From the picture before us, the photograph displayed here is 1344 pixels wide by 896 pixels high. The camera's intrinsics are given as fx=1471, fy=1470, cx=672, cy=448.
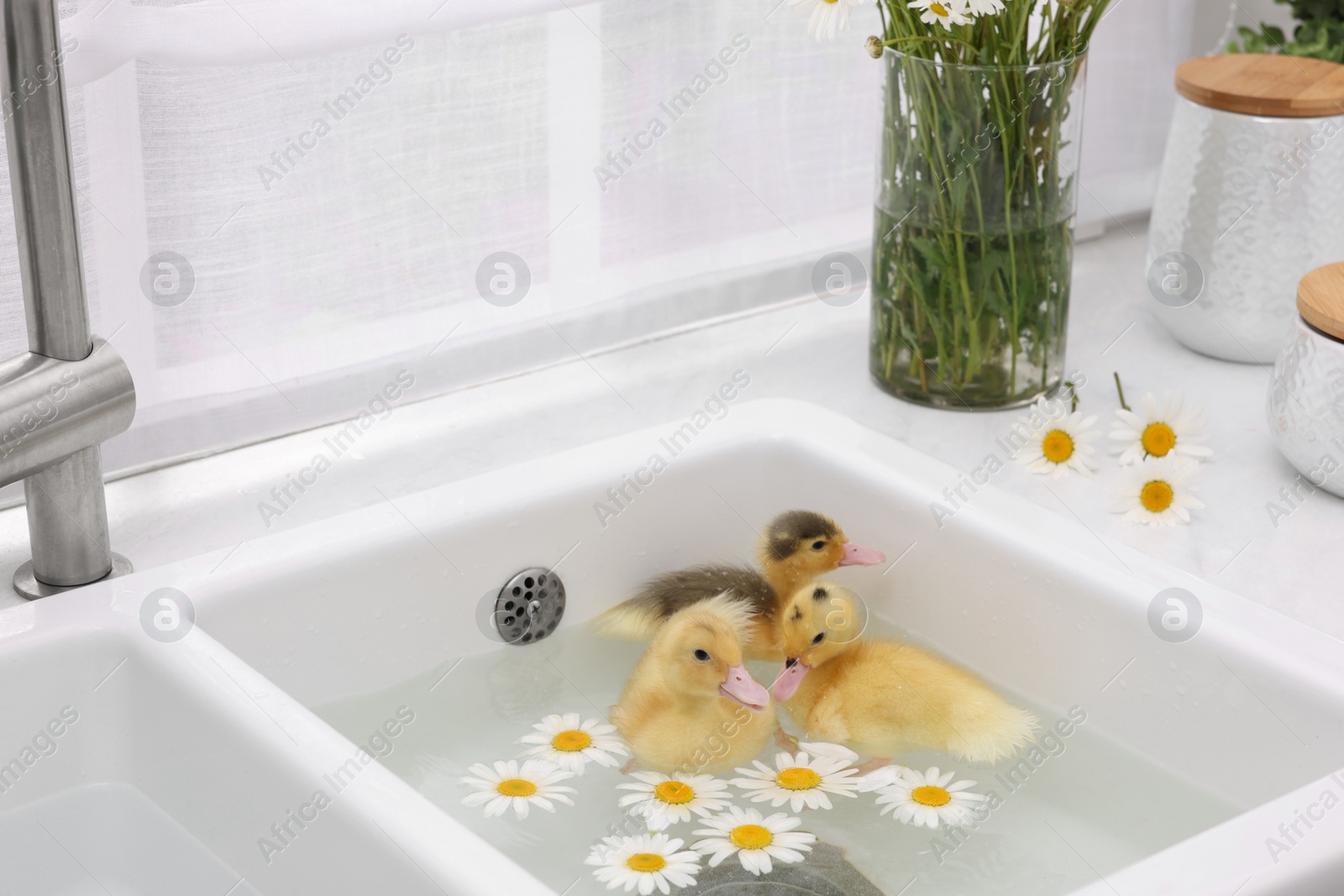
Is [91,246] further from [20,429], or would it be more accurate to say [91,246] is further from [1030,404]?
[1030,404]

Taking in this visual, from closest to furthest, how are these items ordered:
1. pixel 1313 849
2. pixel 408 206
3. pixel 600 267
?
pixel 1313 849
pixel 408 206
pixel 600 267

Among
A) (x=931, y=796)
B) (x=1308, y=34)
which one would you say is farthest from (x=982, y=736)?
(x=1308, y=34)

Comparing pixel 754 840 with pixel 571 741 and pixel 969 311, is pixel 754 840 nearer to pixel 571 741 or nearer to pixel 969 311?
pixel 571 741

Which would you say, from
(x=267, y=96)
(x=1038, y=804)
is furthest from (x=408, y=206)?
(x=1038, y=804)

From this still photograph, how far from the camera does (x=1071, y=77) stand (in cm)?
109

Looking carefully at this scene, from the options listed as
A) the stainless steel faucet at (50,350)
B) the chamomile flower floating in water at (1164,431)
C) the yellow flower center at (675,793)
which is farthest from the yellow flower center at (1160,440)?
the stainless steel faucet at (50,350)

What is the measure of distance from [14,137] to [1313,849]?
74 cm

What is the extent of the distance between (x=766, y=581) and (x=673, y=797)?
0.20m

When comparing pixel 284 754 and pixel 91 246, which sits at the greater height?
pixel 91 246

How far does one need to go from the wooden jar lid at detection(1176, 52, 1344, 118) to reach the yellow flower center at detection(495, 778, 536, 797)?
0.79 meters

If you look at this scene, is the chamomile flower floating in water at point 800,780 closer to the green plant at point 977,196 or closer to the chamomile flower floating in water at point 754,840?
the chamomile flower floating in water at point 754,840

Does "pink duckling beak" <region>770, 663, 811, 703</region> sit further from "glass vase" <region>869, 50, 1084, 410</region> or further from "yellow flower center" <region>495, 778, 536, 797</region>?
"glass vase" <region>869, 50, 1084, 410</region>

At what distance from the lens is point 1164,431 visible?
3.62 ft

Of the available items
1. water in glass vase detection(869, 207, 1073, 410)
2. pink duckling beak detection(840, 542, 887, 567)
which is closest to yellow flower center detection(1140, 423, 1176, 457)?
water in glass vase detection(869, 207, 1073, 410)
